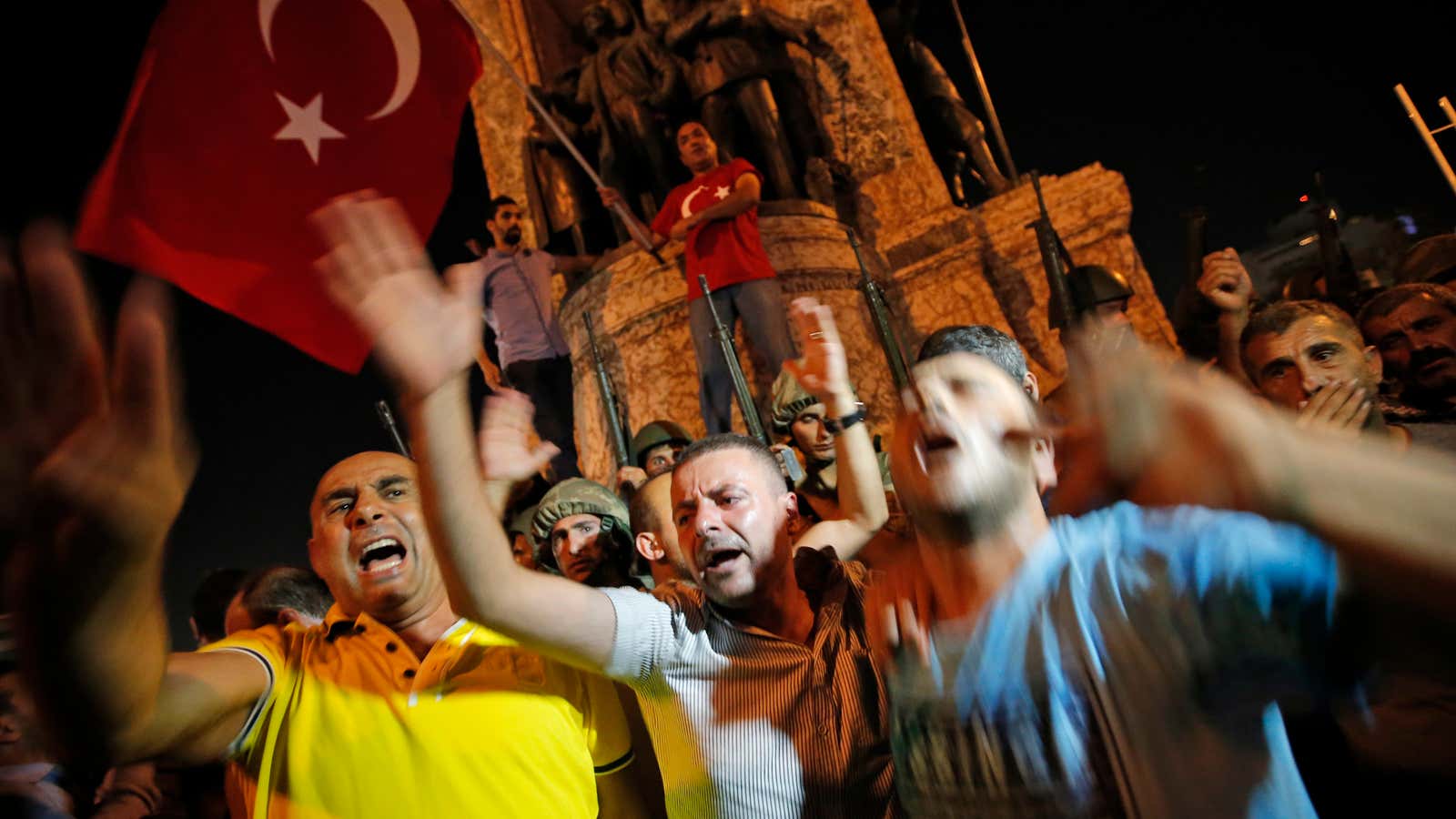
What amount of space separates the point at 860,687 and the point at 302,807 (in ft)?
3.94

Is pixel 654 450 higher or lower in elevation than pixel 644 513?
higher

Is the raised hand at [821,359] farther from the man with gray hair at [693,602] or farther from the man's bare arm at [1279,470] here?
the man's bare arm at [1279,470]

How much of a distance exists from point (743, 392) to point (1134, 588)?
364cm

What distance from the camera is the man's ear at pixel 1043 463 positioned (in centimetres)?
132

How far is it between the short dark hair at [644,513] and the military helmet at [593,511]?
0.07m

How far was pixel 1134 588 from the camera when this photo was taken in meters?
0.99

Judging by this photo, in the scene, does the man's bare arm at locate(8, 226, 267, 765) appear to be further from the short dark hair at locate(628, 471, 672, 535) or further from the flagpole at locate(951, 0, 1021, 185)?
the flagpole at locate(951, 0, 1021, 185)

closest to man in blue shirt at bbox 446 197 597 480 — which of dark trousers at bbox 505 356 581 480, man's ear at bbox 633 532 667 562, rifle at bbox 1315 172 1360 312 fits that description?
dark trousers at bbox 505 356 581 480

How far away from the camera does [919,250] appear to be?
7.36 meters

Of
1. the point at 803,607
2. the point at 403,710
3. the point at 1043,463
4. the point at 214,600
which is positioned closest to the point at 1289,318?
the point at 1043,463

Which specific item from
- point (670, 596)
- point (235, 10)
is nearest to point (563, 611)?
point (670, 596)

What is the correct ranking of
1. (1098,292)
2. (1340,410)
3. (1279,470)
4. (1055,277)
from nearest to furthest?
(1279,470) < (1340,410) < (1055,277) < (1098,292)

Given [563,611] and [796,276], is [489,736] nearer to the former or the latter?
[563,611]

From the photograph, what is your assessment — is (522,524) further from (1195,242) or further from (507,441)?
(1195,242)
